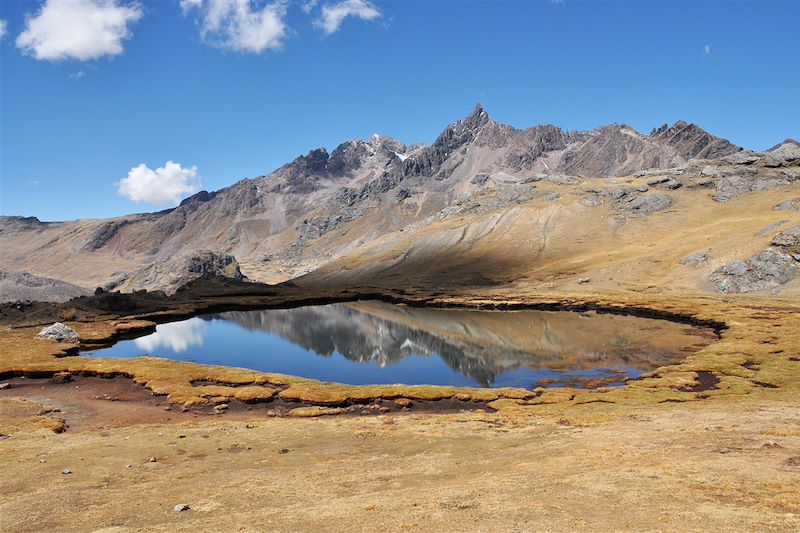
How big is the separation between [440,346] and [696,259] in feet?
340

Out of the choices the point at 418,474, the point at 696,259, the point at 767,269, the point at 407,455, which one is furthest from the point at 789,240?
the point at 418,474

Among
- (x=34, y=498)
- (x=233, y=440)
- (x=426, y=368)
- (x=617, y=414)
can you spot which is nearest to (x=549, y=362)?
(x=426, y=368)

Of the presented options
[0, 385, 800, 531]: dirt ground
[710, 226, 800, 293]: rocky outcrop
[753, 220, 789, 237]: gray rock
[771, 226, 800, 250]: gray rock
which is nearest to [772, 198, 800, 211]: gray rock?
[753, 220, 789, 237]: gray rock

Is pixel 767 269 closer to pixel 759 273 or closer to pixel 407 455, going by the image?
pixel 759 273

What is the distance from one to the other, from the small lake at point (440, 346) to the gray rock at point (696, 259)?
55.1 m

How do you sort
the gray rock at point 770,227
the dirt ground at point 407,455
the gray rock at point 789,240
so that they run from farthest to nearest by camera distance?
the gray rock at point 770,227 → the gray rock at point 789,240 → the dirt ground at point 407,455

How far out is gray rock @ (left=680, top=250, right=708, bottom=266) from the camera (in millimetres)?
157500

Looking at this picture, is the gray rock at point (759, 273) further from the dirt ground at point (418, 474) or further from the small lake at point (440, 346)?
the dirt ground at point (418, 474)

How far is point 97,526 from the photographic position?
73.5 feet

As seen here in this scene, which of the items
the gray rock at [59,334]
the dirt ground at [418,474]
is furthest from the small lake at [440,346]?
the dirt ground at [418,474]

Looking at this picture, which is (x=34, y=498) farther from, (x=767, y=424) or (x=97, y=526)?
(x=767, y=424)

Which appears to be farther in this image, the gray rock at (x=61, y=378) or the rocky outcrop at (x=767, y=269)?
the rocky outcrop at (x=767, y=269)

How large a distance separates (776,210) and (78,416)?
225m

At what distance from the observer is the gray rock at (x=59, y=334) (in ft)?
327
